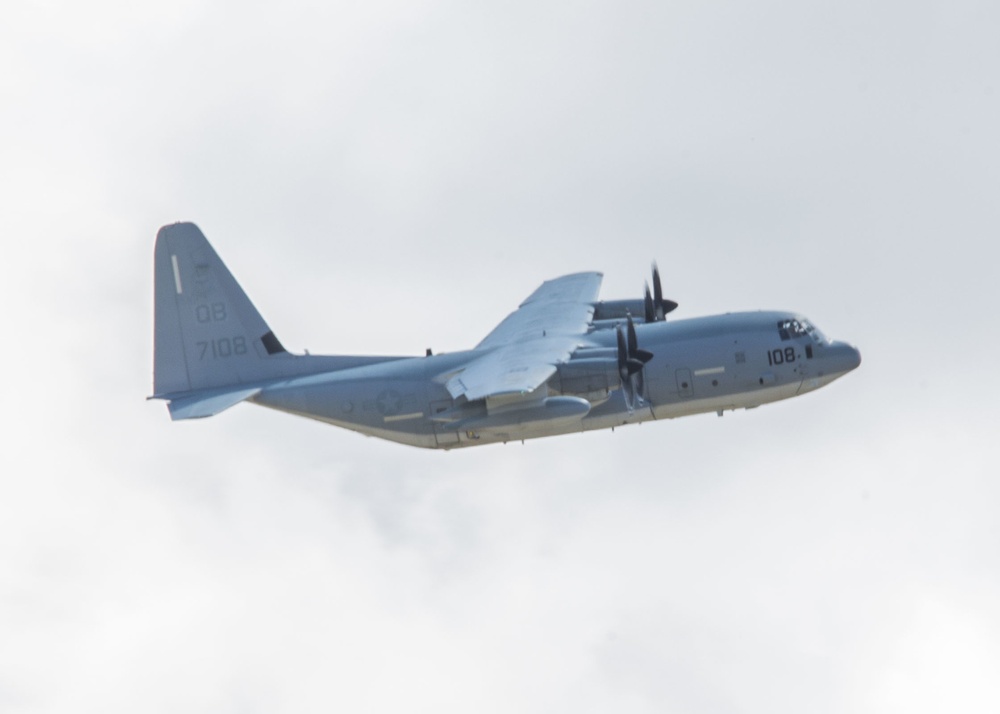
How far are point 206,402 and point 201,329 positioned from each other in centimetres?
300

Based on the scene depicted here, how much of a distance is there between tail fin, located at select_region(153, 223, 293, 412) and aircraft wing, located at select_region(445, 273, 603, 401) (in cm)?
733

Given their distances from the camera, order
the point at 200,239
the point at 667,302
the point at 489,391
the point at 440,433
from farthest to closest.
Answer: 1. the point at 667,302
2. the point at 200,239
3. the point at 440,433
4. the point at 489,391

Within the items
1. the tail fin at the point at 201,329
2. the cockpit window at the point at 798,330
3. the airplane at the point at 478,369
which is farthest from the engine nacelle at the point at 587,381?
the tail fin at the point at 201,329

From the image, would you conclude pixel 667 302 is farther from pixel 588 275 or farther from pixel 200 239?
pixel 200 239

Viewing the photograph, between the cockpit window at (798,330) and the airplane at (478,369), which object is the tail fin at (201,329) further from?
the cockpit window at (798,330)

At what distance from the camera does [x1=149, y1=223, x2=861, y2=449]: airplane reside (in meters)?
48.4

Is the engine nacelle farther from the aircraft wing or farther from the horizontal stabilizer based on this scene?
the horizontal stabilizer

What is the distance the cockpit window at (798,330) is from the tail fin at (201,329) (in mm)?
16198

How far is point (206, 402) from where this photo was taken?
50656mm

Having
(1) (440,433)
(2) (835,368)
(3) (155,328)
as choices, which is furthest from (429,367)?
(2) (835,368)

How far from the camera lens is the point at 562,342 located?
49906 mm

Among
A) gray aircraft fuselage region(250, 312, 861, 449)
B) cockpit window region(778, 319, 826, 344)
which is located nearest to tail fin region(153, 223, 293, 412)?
gray aircraft fuselage region(250, 312, 861, 449)

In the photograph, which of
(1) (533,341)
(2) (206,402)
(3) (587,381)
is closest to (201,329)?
(2) (206,402)

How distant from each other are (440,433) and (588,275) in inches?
533
